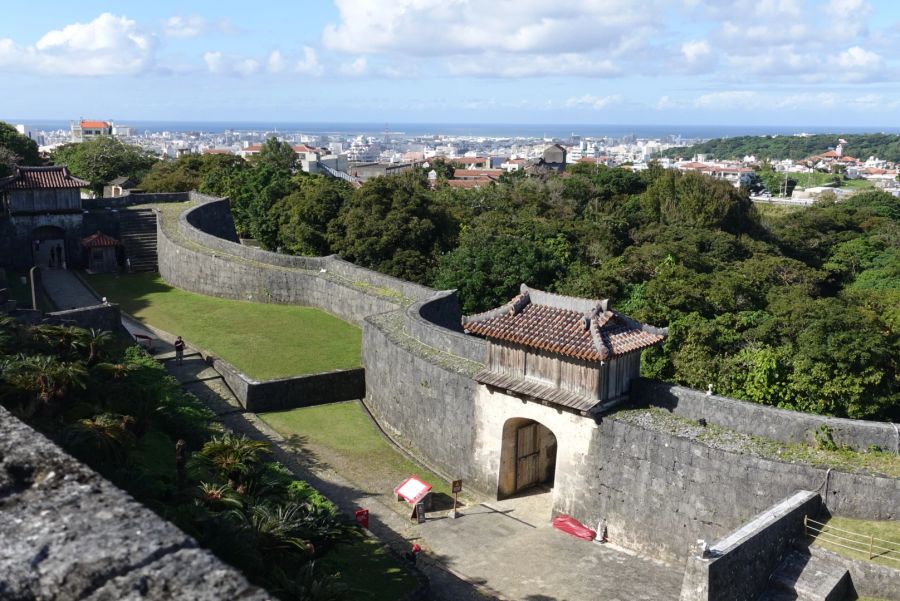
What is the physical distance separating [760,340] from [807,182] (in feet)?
333

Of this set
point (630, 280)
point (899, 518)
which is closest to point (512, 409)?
point (899, 518)

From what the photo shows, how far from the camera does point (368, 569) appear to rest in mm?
12664

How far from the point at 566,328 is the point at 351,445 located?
20.8 feet

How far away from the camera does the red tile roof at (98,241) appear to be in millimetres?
31781

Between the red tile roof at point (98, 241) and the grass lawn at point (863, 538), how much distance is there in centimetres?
2877

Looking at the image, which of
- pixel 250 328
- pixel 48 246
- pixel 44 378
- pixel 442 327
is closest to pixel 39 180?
pixel 48 246

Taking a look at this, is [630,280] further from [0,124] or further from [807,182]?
[807,182]

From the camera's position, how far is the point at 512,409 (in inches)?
650

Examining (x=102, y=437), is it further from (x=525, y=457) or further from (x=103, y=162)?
(x=103, y=162)

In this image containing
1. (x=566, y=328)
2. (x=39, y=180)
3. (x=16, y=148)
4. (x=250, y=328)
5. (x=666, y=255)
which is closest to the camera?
(x=566, y=328)

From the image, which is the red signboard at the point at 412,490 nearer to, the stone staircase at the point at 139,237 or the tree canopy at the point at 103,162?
the stone staircase at the point at 139,237

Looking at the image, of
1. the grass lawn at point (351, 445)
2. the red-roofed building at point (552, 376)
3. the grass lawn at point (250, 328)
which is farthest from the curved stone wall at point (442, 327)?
the grass lawn at point (351, 445)

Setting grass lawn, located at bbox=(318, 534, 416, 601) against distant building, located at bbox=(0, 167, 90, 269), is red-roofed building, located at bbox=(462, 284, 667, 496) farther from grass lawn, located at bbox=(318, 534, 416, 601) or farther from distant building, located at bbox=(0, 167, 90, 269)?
distant building, located at bbox=(0, 167, 90, 269)

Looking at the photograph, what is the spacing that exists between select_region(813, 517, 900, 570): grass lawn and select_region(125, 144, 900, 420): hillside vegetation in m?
8.77
